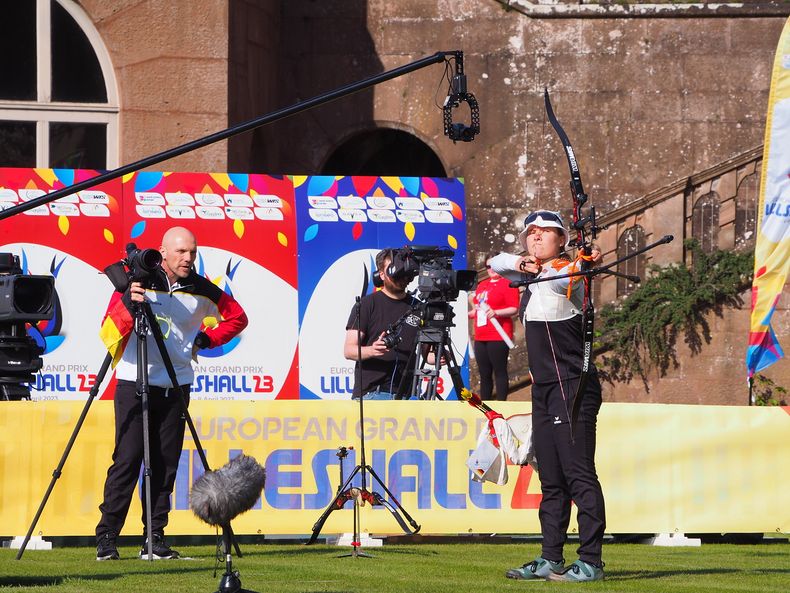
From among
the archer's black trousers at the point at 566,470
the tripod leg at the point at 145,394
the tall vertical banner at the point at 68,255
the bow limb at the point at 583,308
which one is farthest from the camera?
the tall vertical banner at the point at 68,255

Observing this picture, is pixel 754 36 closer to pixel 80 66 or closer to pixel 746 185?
pixel 746 185

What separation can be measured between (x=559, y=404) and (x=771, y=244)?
445 cm

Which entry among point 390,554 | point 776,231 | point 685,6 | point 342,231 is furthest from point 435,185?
point 685,6

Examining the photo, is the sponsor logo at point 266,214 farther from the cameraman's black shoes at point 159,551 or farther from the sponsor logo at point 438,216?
the cameraman's black shoes at point 159,551

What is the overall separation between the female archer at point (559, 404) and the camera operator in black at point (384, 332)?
10.1ft

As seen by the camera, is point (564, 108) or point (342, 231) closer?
point (342, 231)

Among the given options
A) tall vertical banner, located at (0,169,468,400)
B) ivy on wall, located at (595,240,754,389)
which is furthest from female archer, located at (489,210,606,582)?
ivy on wall, located at (595,240,754,389)

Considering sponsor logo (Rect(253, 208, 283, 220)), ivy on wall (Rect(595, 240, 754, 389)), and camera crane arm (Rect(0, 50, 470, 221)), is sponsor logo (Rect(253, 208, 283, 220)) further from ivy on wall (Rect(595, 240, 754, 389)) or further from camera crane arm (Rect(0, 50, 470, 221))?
camera crane arm (Rect(0, 50, 470, 221))

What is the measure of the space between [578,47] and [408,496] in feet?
36.2

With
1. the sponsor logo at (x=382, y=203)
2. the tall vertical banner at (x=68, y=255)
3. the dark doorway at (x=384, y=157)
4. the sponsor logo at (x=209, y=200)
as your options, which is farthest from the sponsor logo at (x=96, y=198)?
the dark doorway at (x=384, y=157)

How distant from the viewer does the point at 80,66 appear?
1836cm

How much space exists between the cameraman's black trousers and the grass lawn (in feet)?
1.00

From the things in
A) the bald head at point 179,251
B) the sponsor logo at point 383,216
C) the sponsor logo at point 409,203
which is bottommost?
the bald head at point 179,251

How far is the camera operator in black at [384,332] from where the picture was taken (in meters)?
11.4
